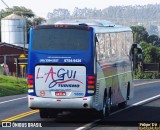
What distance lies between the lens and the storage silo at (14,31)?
96.9m

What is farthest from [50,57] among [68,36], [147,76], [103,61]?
[147,76]

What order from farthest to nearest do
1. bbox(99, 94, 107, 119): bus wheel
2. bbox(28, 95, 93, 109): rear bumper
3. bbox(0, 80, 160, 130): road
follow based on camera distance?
bbox(99, 94, 107, 119): bus wheel
bbox(28, 95, 93, 109): rear bumper
bbox(0, 80, 160, 130): road

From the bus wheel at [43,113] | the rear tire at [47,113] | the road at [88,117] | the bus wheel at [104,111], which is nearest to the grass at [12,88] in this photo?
the road at [88,117]

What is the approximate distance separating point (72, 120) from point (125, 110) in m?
5.07

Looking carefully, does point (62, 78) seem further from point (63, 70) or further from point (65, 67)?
point (65, 67)

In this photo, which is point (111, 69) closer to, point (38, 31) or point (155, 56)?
point (38, 31)

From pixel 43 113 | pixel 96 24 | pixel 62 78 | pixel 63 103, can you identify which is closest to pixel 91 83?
pixel 62 78

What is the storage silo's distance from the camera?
96938 millimetres

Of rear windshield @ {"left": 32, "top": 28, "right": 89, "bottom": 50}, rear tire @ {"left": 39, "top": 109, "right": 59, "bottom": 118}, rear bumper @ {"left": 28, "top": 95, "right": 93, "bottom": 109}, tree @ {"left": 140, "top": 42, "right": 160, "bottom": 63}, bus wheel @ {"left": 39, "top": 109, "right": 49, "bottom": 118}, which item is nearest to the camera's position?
rear bumper @ {"left": 28, "top": 95, "right": 93, "bottom": 109}

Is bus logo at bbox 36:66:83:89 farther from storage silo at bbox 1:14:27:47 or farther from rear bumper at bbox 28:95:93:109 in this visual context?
storage silo at bbox 1:14:27:47

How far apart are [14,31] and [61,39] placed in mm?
76201

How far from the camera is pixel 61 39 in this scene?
2155 cm

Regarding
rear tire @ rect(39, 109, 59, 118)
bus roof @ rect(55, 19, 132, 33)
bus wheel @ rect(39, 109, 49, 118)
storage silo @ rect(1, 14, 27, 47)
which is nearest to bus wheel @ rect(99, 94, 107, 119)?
rear tire @ rect(39, 109, 59, 118)

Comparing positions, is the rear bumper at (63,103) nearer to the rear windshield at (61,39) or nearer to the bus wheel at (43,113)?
the bus wheel at (43,113)
